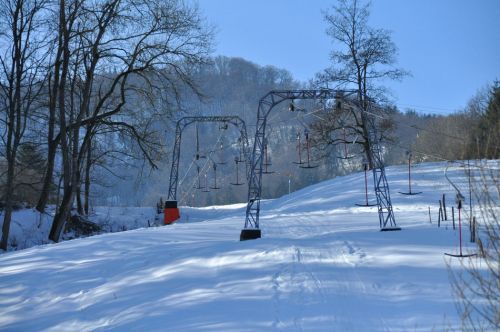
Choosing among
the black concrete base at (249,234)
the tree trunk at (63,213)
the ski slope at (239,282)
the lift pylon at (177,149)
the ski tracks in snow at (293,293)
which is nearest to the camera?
the ski tracks in snow at (293,293)

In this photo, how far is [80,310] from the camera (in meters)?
8.62

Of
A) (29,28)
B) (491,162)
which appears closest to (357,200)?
(29,28)

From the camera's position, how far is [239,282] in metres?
9.16

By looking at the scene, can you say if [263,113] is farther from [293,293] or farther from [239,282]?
[293,293]

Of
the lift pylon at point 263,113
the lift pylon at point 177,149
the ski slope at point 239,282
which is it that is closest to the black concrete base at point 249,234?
the lift pylon at point 263,113

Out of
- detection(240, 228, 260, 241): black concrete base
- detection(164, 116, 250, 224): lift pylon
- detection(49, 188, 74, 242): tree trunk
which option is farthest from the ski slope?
detection(164, 116, 250, 224): lift pylon

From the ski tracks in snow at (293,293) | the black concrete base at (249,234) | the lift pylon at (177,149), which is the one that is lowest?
the ski tracks in snow at (293,293)

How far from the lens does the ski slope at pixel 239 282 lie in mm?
7184

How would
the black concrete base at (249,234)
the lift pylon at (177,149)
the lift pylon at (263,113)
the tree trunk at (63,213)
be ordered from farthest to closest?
1. the lift pylon at (177,149)
2. the tree trunk at (63,213)
3. the lift pylon at (263,113)
4. the black concrete base at (249,234)

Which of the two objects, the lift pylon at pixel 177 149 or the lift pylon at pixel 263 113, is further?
the lift pylon at pixel 177 149

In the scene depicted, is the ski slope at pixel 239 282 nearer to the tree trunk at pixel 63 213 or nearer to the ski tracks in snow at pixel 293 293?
the ski tracks in snow at pixel 293 293

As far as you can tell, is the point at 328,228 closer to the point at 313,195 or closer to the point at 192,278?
the point at 192,278

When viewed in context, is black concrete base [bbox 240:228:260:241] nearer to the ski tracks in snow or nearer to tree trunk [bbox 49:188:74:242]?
the ski tracks in snow

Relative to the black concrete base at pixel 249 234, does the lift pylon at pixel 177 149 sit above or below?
above
